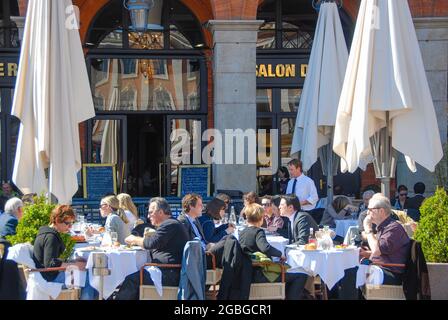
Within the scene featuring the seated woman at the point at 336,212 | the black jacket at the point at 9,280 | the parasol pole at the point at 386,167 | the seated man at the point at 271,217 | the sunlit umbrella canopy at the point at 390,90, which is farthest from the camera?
the seated woman at the point at 336,212

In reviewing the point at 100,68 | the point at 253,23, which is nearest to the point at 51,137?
the point at 253,23

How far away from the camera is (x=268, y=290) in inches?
359

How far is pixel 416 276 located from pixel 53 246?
134 inches

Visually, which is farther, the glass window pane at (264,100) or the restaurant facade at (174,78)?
the glass window pane at (264,100)

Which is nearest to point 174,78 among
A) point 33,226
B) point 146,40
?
point 146,40

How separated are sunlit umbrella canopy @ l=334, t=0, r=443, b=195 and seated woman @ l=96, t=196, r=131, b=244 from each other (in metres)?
2.75

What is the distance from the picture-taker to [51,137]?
1080 centimetres

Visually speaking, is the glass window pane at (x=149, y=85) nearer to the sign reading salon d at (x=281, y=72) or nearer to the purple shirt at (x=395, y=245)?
the sign reading salon d at (x=281, y=72)

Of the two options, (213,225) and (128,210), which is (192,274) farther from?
(128,210)

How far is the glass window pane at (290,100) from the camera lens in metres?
19.4

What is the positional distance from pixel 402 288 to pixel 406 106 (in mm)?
2583


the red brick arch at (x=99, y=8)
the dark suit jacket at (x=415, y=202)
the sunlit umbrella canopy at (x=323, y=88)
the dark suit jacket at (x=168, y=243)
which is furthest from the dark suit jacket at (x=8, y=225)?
the red brick arch at (x=99, y=8)

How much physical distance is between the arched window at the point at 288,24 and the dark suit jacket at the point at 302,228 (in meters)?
9.42

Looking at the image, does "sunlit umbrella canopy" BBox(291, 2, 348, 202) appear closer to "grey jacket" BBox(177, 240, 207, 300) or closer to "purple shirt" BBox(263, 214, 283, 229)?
"purple shirt" BBox(263, 214, 283, 229)
